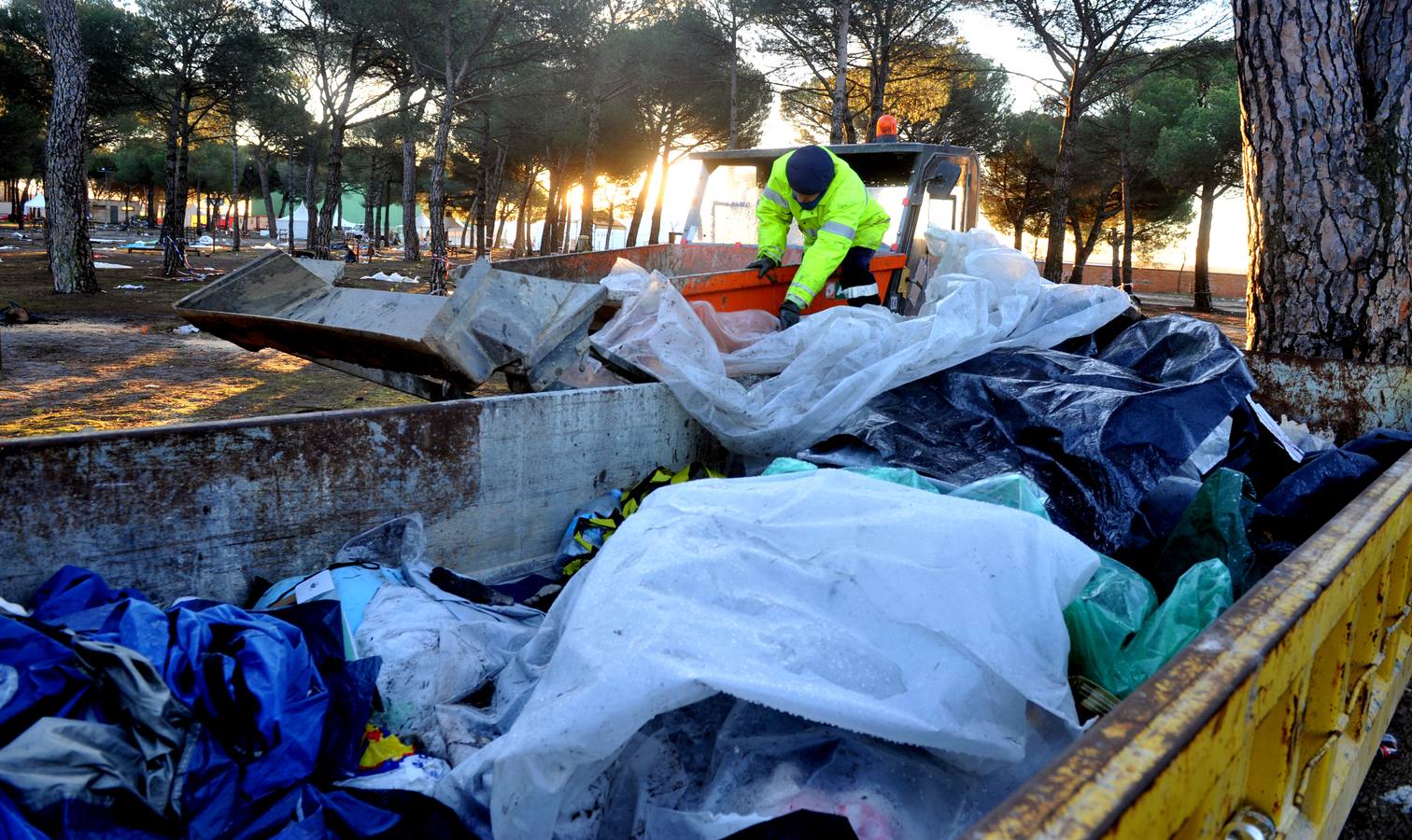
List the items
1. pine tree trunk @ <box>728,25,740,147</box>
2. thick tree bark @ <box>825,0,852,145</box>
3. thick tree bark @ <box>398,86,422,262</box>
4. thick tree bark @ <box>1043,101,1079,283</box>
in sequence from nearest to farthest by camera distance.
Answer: thick tree bark @ <box>825,0,852,145</box>, thick tree bark @ <box>1043,101,1079,283</box>, pine tree trunk @ <box>728,25,740,147</box>, thick tree bark @ <box>398,86,422,262</box>

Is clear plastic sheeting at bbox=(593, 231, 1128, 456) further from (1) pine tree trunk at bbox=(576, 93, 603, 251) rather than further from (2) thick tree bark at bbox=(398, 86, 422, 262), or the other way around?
(2) thick tree bark at bbox=(398, 86, 422, 262)

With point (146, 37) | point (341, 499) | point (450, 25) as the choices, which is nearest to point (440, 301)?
point (341, 499)

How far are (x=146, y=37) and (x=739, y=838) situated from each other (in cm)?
2560

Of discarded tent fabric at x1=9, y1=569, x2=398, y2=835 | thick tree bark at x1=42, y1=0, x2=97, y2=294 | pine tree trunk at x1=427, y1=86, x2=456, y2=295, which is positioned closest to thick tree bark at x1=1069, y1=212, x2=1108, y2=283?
pine tree trunk at x1=427, y1=86, x2=456, y2=295

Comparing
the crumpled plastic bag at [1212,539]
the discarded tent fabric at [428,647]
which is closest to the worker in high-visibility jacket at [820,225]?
the crumpled plastic bag at [1212,539]

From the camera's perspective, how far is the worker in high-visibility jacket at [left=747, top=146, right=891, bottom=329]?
169 inches

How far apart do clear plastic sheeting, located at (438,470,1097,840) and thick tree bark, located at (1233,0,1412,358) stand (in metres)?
3.48

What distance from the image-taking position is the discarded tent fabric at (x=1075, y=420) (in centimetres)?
250

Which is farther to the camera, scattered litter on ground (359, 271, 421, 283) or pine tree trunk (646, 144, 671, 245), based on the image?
pine tree trunk (646, 144, 671, 245)

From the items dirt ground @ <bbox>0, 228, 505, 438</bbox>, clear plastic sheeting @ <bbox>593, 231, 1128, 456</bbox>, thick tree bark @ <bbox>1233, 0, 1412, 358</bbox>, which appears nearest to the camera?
clear plastic sheeting @ <bbox>593, 231, 1128, 456</bbox>

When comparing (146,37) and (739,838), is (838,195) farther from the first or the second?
(146,37)

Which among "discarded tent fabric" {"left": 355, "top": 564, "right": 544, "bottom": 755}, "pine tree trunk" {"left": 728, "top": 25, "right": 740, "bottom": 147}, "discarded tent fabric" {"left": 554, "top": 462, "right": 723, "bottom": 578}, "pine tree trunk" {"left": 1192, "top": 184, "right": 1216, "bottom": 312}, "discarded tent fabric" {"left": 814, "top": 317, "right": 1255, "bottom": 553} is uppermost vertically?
"pine tree trunk" {"left": 728, "top": 25, "right": 740, "bottom": 147}

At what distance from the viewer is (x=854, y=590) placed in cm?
162

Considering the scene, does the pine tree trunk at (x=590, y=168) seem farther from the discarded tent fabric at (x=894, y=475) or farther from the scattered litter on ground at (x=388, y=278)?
the discarded tent fabric at (x=894, y=475)
